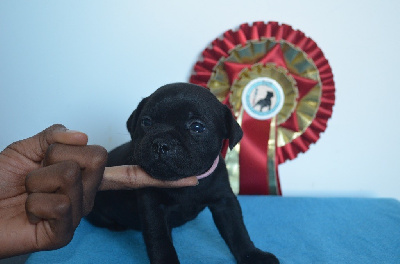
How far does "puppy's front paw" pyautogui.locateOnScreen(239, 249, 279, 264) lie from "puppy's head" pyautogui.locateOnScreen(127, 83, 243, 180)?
0.29 m

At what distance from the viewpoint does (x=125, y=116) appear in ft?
6.22

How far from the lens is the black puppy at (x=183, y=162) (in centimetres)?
99

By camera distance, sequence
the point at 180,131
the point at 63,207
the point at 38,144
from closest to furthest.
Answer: the point at 63,207
the point at 38,144
the point at 180,131

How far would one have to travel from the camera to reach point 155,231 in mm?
1068

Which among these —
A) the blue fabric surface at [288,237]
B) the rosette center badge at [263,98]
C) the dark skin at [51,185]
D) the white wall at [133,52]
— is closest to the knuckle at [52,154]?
the dark skin at [51,185]

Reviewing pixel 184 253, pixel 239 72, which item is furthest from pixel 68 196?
pixel 239 72

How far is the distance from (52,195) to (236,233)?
0.62 metres

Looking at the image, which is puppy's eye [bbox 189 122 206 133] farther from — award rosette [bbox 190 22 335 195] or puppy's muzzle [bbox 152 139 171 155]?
award rosette [bbox 190 22 335 195]

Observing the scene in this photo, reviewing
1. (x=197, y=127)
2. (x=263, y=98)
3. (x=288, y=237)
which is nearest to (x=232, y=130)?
(x=197, y=127)

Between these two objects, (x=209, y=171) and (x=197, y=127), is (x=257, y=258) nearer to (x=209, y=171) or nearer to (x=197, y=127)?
(x=209, y=171)

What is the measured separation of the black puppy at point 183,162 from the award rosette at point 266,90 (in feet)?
2.31

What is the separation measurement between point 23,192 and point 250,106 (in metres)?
1.24

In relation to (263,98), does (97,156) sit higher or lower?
lower

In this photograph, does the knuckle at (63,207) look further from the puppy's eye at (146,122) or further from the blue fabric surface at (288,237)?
the blue fabric surface at (288,237)
